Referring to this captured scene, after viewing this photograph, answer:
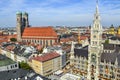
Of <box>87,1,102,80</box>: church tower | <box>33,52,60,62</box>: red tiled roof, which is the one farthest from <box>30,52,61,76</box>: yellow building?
<box>87,1,102,80</box>: church tower

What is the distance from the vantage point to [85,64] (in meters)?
75.9

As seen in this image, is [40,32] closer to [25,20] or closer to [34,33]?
[34,33]

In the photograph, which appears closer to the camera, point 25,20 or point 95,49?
point 95,49

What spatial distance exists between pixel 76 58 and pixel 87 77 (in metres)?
11.1

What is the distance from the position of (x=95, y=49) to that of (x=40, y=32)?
74.6m

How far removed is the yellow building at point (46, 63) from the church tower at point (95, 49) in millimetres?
19715

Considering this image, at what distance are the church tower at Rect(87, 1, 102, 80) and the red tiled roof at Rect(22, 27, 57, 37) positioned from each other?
6232 centimetres

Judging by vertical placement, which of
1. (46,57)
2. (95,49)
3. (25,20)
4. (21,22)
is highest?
(25,20)

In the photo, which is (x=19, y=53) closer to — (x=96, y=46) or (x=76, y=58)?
(x=76, y=58)

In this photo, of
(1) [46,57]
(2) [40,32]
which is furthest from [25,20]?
(1) [46,57]

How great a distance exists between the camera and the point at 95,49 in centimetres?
7056

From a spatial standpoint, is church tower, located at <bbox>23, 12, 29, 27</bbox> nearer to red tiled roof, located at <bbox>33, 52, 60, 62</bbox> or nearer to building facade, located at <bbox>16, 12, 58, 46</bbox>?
building facade, located at <bbox>16, 12, 58, 46</bbox>

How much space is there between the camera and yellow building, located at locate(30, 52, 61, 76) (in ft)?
255

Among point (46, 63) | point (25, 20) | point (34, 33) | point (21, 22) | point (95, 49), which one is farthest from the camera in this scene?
point (25, 20)
